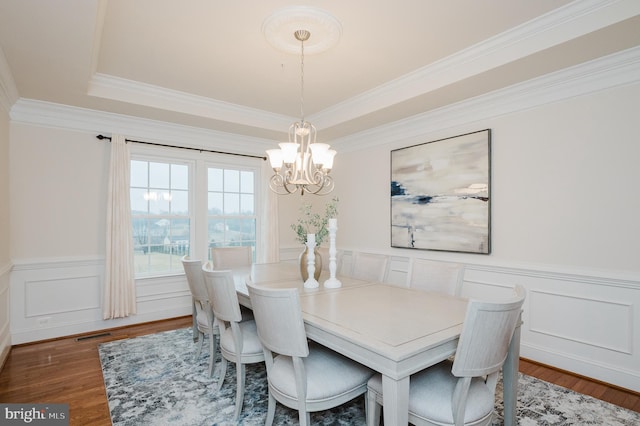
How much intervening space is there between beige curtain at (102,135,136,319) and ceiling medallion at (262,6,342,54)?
8.34ft

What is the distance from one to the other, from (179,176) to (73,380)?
8.83ft

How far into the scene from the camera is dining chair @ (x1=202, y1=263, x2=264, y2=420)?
2.29m

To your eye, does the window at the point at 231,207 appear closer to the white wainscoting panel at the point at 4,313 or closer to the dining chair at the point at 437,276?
the white wainscoting panel at the point at 4,313

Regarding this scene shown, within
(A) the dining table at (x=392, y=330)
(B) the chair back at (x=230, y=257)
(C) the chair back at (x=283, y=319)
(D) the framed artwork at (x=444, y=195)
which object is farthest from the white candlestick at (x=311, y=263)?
(D) the framed artwork at (x=444, y=195)

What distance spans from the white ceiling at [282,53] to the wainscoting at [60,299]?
1882 mm

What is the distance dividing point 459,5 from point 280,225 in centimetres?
397

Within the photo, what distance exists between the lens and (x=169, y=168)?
4.62m

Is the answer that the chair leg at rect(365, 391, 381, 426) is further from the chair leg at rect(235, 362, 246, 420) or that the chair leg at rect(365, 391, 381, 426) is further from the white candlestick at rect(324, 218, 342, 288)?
the white candlestick at rect(324, 218, 342, 288)

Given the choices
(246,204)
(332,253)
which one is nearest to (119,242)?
(246,204)

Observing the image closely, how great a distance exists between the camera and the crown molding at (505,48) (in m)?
2.26

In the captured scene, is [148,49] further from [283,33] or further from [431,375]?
[431,375]

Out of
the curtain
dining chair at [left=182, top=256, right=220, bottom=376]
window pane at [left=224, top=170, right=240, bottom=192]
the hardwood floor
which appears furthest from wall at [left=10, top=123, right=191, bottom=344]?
the curtain

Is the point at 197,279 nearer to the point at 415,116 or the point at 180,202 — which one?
the point at 180,202

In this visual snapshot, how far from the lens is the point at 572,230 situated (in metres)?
2.95
